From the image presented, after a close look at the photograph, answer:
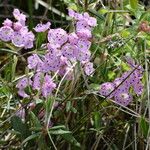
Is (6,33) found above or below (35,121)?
above

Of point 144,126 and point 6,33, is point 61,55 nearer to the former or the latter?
point 6,33

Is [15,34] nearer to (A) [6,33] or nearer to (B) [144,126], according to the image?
(A) [6,33]

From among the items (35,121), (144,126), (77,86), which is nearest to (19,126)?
(35,121)

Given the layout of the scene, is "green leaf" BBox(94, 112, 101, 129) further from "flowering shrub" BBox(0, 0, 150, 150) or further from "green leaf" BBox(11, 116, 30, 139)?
"green leaf" BBox(11, 116, 30, 139)

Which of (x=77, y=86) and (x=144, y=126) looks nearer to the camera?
(x=144, y=126)

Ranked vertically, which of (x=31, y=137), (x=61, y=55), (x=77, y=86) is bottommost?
(x=31, y=137)

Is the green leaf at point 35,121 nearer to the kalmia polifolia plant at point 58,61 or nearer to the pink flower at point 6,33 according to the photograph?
the kalmia polifolia plant at point 58,61

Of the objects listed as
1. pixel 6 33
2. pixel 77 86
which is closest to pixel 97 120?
pixel 77 86

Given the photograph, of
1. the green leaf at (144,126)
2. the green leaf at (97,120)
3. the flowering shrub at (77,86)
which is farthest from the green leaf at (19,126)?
the green leaf at (144,126)
